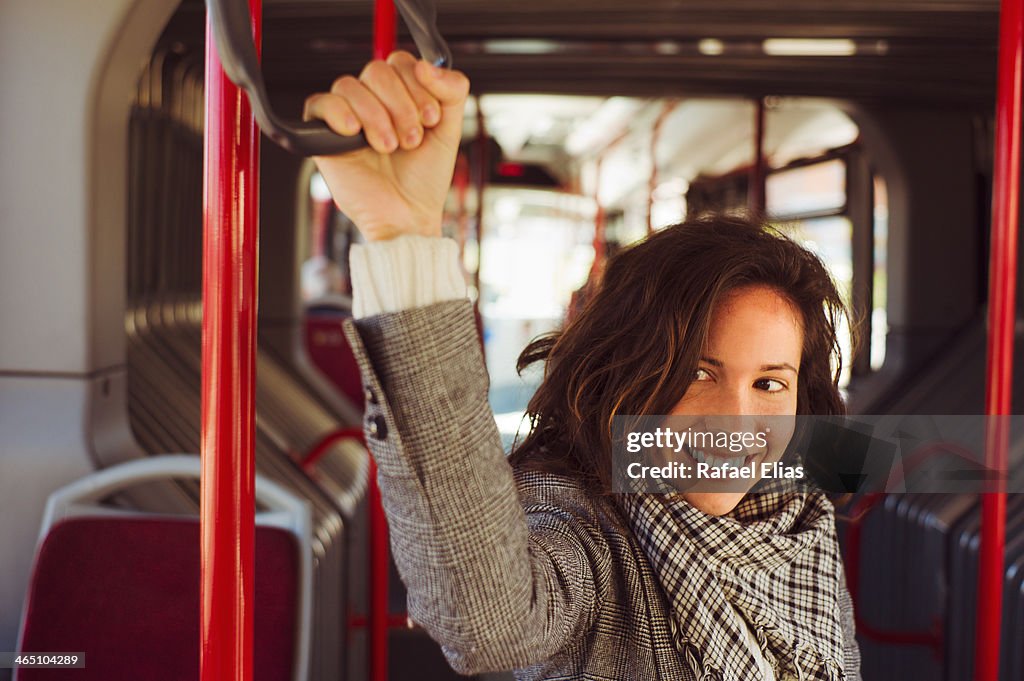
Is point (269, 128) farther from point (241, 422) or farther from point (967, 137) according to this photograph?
point (967, 137)

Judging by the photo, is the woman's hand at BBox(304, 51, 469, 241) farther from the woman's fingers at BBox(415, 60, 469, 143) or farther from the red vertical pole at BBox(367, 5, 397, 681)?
the red vertical pole at BBox(367, 5, 397, 681)

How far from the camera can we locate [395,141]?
24.1 inches

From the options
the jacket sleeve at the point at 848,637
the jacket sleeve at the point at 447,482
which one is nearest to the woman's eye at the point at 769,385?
the jacket sleeve at the point at 848,637

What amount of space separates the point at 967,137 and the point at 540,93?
6.54 ft

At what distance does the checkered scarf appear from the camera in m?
1.04

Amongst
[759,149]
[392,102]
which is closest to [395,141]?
[392,102]

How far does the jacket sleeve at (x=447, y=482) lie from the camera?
67 centimetres

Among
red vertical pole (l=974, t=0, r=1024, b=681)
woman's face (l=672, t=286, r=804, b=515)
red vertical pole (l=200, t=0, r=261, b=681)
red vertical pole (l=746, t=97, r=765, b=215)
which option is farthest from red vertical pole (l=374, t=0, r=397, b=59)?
red vertical pole (l=746, t=97, r=765, b=215)

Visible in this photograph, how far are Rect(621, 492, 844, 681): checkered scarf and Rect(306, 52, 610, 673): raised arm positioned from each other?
372mm

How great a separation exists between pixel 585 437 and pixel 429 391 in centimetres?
48

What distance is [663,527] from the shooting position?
3.51 feet

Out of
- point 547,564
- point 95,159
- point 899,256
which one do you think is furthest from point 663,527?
point 899,256

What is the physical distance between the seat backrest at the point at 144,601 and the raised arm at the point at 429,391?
3.05ft

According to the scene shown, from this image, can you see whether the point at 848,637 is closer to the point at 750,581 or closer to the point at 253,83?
the point at 750,581
